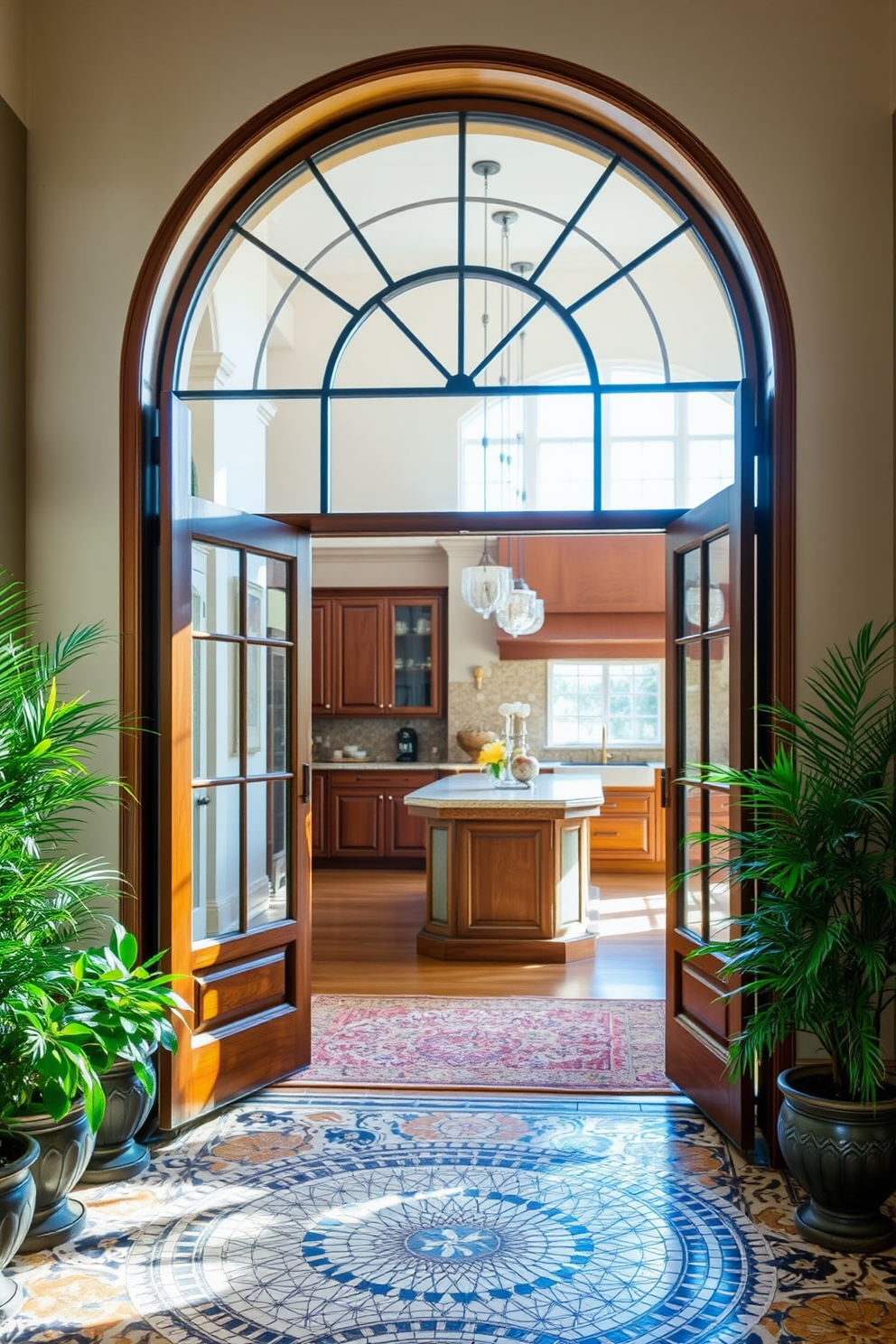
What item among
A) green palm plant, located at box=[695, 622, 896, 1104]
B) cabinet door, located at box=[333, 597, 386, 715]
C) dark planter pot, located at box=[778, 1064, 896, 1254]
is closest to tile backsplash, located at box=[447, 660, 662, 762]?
cabinet door, located at box=[333, 597, 386, 715]

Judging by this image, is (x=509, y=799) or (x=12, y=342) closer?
(x=12, y=342)

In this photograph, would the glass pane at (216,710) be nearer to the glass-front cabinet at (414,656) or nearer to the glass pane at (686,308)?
the glass pane at (686,308)

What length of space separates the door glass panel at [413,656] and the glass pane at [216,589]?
636 centimetres

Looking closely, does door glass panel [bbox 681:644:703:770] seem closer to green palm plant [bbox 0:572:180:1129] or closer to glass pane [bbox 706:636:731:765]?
glass pane [bbox 706:636:731:765]

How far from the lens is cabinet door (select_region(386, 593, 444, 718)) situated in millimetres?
10500

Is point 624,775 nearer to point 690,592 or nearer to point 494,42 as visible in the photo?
point 690,592

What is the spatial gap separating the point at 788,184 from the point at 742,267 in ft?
1.01

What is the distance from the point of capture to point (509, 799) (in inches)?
259

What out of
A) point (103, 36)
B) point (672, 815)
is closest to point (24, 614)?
point (103, 36)

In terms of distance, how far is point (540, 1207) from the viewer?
131 inches

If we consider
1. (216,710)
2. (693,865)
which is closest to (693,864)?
(693,865)

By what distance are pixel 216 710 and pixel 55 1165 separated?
1635 millimetres

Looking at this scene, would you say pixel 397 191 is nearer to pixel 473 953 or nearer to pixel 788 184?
pixel 788 184

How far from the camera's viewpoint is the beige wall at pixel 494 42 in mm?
3875
